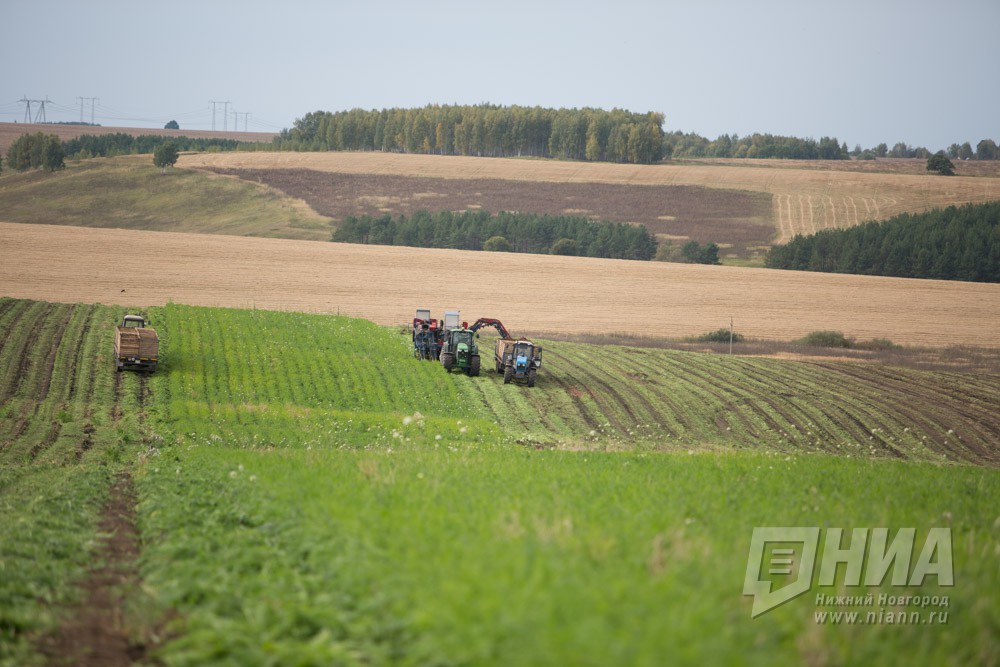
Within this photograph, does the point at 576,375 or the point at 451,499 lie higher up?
the point at 451,499

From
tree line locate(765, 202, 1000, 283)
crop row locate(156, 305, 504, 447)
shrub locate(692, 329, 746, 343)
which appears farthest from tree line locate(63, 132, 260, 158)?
shrub locate(692, 329, 746, 343)

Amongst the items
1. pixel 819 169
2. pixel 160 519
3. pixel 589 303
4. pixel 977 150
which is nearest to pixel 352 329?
pixel 589 303

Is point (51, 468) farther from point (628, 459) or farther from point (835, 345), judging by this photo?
point (835, 345)

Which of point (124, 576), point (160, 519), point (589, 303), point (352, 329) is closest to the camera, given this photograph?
point (124, 576)

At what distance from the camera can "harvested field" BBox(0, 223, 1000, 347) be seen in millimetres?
56406

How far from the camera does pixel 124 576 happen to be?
11.5m

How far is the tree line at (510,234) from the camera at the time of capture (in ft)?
310

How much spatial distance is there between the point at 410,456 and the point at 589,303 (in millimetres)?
47232

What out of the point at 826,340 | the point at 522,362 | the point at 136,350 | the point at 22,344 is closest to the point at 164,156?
the point at 22,344

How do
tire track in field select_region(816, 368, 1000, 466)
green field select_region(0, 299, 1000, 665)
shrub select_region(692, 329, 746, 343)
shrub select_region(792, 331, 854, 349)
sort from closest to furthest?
green field select_region(0, 299, 1000, 665) → tire track in field select_region(816, 368, 1000, 466) → shrub select_region(792, 331, 854, 349) → shrub select_region(692, 329, 746, 343)

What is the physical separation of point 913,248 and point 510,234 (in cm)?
4167

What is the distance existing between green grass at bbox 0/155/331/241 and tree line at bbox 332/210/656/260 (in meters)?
6.57

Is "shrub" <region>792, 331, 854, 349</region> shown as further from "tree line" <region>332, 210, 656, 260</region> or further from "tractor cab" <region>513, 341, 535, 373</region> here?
"tree line" <region>332, 210, 656, 260</region>

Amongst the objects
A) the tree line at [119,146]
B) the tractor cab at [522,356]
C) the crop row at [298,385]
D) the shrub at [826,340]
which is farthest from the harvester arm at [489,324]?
the tree line at [119,146]
